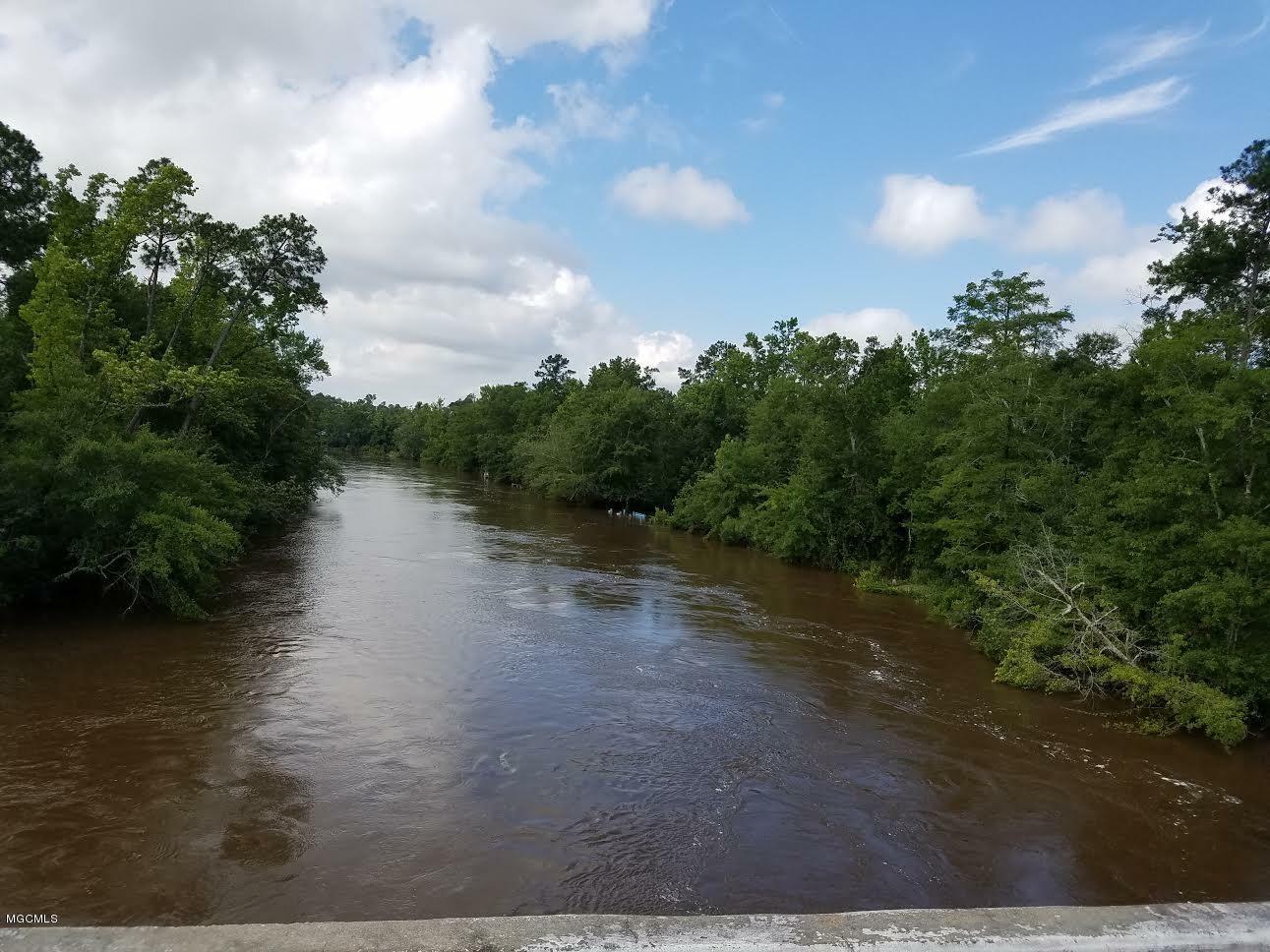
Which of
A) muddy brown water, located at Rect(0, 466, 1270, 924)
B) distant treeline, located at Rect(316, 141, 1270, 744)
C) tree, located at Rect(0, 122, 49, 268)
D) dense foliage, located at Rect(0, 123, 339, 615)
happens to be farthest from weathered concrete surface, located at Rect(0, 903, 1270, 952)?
tree, located at Rect(0, 122, 49, 268)

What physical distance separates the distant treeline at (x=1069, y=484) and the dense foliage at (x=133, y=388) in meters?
15.5

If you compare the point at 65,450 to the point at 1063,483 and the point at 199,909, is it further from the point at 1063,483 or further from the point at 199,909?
the point at 1063,483

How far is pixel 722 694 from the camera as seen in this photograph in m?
14.4

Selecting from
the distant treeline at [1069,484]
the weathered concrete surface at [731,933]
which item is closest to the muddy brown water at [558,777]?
→ the distant treeline at [1069,484]

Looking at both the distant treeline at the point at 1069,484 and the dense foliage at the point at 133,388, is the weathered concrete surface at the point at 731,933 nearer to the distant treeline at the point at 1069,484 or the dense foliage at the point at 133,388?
the distant treeline at the point at 1069,484

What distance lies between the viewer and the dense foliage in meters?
15.1

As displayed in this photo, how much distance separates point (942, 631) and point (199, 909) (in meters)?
18.5

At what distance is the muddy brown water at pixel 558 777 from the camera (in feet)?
25.4

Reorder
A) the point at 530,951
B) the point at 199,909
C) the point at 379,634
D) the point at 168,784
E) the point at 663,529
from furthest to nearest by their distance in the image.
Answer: the point at 663,529 → the point at 379,634 → the point at 168,784 → the point at 199,909 → the point at 530,951

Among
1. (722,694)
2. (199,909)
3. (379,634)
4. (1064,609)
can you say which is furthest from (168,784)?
(1064,609)

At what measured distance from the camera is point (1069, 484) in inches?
724

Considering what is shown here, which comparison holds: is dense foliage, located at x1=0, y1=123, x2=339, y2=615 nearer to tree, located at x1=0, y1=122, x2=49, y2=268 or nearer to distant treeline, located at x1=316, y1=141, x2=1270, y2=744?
tree, located at x1=0, y1=122, x2=49, y2=268

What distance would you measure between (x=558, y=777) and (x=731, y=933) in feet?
23.6

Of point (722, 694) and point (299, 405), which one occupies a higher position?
point (299, 405)
